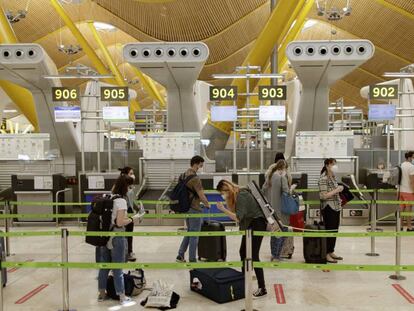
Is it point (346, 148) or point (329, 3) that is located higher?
point (329, 3)

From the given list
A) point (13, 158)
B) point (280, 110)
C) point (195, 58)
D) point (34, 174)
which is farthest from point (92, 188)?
point (280, 110)

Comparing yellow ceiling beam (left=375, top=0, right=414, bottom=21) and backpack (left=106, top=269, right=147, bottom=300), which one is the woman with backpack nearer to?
backpack (left=106, top=269, right=147, bottom=300)

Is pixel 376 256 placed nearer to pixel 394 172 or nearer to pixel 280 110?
pixel 394 172

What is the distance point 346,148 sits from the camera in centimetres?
→ 1123

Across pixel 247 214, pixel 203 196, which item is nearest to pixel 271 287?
pixel 247 214

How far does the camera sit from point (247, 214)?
5199mm

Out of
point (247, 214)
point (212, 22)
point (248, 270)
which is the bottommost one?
point (248, 270)

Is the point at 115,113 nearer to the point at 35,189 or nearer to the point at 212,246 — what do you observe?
the point at 35,189

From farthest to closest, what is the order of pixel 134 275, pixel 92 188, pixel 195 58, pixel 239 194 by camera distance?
pixel 92 188 < pixel 195 58 < pixel 134 275 < pixel 239 194

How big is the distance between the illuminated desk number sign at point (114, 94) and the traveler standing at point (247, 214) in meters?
6.29

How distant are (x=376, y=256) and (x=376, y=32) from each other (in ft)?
85.2

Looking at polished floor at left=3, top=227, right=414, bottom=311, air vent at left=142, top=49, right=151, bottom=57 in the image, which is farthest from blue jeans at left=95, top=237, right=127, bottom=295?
air vent at left=142, top=49, right=151, bottom=57

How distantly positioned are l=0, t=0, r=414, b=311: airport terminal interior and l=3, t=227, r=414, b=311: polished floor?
32 millimetres

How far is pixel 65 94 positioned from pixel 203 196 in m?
6.04
